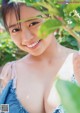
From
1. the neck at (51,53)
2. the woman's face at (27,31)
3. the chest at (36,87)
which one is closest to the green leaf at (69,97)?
the woman's face at (27,31)

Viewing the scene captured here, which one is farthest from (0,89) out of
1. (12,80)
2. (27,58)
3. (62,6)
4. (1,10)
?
(62,6)

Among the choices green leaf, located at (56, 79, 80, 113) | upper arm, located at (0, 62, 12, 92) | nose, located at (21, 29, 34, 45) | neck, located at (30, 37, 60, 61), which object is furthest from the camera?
upper arm, located at (0, 62, 12, 92)

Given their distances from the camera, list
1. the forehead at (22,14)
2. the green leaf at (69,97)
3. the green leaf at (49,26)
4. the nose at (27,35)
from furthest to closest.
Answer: the forehead at (22,14) < the nose at (27,35) < the green leaf at (49,26) < the green leaf at (69,97)

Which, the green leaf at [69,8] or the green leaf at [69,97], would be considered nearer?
the green leaf at [69,97]

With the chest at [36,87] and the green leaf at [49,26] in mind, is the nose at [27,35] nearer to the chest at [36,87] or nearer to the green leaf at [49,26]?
the chest at [36,87]

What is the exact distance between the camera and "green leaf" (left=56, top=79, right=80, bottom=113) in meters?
0.26

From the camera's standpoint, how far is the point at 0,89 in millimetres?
2070

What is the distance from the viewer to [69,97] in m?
0.26

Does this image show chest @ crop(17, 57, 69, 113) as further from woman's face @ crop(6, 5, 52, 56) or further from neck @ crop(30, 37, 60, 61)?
woman's face @ crop(6, 5, 52, 56)

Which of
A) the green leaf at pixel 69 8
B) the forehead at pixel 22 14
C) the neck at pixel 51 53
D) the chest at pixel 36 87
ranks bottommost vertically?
the chest at pixel 36 87

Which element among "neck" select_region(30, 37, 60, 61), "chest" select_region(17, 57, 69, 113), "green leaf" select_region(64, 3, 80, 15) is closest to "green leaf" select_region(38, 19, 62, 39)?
"green leaf" select_region(64, 3, 80, 15)

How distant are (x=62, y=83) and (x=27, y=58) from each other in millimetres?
1746

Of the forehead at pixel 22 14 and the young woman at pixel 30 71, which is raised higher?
the forehead at pixel 22 14

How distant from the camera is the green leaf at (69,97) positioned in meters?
0.26
